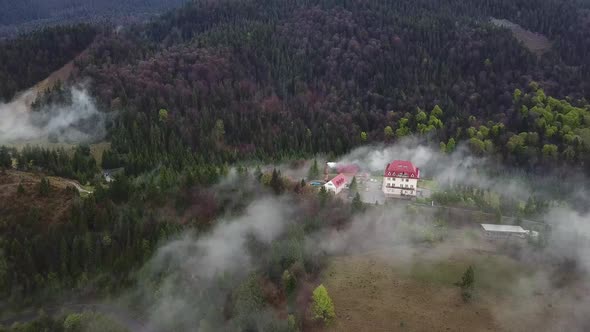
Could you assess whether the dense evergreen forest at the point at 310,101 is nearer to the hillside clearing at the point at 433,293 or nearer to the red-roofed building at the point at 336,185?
the red-roofed building at the point at 336,185

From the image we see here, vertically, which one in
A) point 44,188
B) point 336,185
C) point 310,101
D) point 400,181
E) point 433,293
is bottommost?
point 310,101

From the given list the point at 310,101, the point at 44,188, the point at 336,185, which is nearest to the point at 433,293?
the point at 336,185

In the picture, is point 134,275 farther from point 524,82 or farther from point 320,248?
point 524,82

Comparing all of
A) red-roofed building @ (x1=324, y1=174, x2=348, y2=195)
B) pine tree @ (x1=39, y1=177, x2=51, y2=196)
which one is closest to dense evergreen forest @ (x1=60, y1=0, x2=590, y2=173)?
pine tree @ (x1=39, y1=177, x2=51, y2=196)

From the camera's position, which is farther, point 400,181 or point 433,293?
point 400,181

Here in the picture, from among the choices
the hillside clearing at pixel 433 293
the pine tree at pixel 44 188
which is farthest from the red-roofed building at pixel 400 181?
the pine tree at pixel 44 188

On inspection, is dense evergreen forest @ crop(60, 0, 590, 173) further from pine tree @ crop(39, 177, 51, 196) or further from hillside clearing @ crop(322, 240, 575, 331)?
hillside clearing @ crop(322, 240, 575, 331)

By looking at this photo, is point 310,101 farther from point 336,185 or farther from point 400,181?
point 400,181
